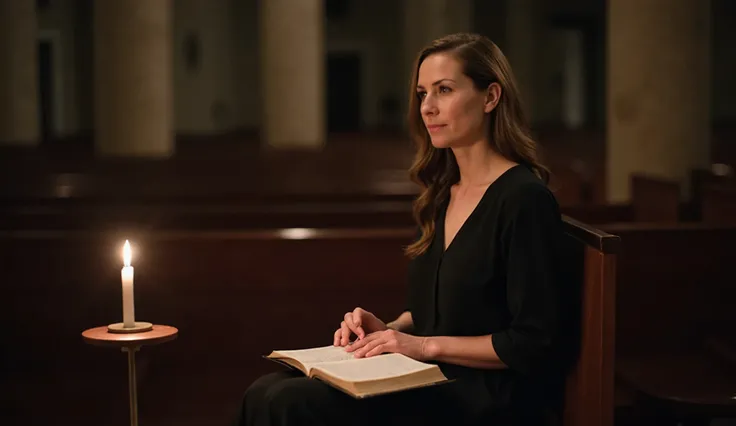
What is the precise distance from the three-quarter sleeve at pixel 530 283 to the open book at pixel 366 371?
0.19 meters

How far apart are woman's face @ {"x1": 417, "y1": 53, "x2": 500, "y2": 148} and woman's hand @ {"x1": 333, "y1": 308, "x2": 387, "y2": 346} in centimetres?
44

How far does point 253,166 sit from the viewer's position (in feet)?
28.1

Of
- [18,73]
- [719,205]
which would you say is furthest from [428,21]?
[719,205]

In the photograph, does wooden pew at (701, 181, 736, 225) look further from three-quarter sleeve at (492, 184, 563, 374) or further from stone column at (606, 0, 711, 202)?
three-quarter sleeve at (492, 184, 563, 374)

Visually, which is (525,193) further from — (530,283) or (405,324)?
(405,324)

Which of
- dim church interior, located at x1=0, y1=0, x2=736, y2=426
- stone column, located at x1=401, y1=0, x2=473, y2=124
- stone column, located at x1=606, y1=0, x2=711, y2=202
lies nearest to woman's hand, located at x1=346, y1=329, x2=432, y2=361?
dim church interior, located at x1=0, y1=0, x2=736, y2=426

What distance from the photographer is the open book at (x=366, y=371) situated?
82.9 inches

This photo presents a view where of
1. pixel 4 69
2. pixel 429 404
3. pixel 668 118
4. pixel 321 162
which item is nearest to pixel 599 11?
pixel 4 69

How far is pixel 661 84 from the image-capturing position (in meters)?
5.98

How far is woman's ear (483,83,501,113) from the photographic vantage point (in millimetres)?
2453

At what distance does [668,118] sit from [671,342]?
105 inches

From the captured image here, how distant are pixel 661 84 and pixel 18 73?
410 inches

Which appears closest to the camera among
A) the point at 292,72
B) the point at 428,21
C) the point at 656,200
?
the point at 656,200

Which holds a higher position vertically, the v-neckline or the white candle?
the v-neckline
